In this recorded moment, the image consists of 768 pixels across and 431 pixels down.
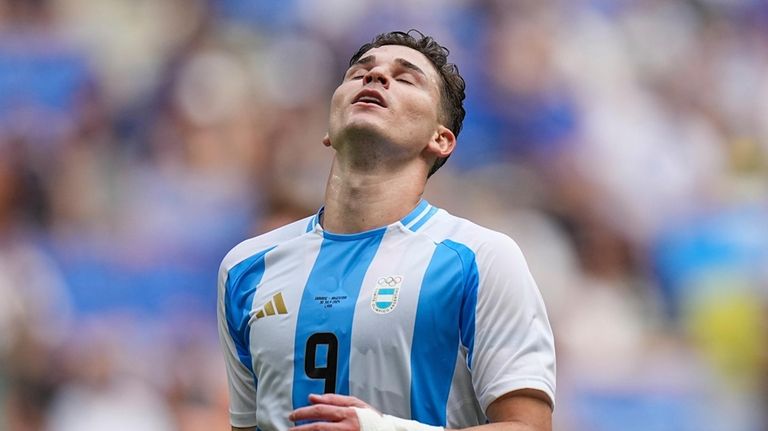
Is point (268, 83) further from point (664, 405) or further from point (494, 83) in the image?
point (664, 405)

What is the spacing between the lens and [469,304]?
312 centimetres

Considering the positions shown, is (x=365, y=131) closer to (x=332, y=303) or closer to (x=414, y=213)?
(x=414, y=213)

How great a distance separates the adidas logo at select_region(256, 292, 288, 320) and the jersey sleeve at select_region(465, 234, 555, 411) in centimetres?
57

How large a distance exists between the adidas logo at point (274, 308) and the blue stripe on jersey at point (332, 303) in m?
0.06

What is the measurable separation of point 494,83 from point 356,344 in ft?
15.0

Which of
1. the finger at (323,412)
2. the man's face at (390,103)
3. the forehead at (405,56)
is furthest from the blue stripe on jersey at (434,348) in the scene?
the forehead at (405,56)

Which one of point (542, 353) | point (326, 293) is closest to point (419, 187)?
point (326, 293)

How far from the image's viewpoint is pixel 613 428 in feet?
21.6

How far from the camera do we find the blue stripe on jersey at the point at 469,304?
3.11 metres

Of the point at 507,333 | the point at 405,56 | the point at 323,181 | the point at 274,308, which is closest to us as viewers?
the point at 507,333

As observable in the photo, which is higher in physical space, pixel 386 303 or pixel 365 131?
pixel 365 131

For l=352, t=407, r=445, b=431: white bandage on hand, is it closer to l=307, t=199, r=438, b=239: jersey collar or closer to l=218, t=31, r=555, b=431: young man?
l=218, t=31, r=555, b=431: young man

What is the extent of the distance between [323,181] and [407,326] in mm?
3763

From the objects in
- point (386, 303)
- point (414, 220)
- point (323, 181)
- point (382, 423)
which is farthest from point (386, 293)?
point (323, 181)
